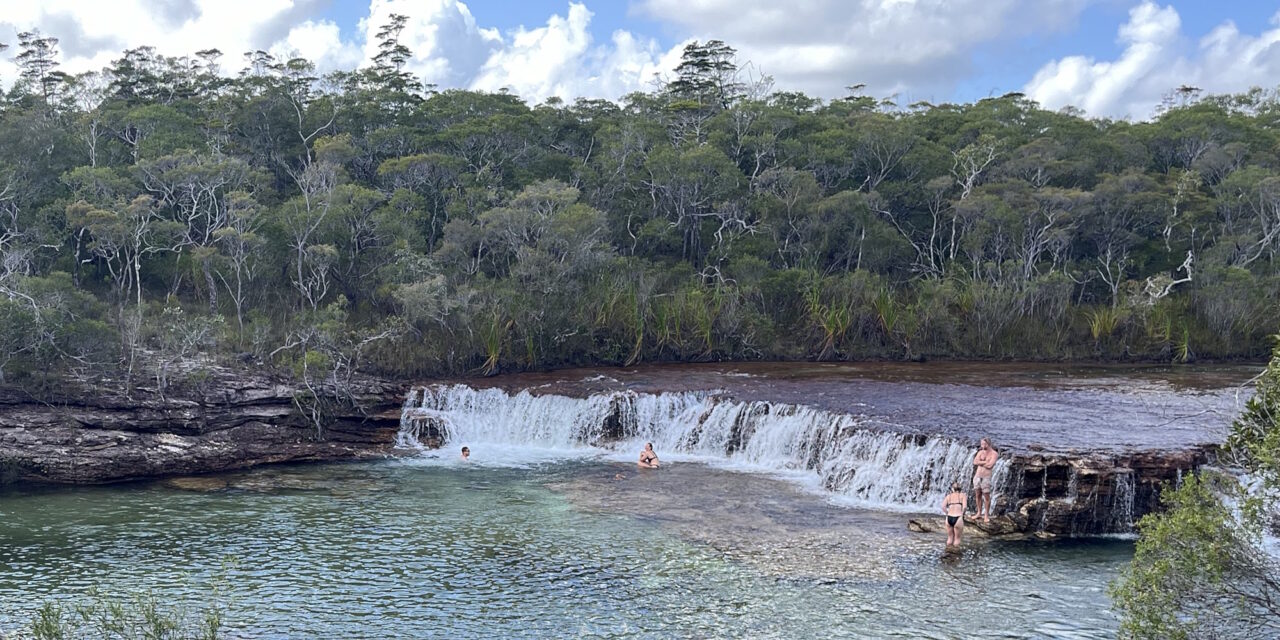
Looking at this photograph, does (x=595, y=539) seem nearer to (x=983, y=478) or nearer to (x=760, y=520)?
(x=760, y=520)

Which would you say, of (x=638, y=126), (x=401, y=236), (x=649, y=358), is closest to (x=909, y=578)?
(x=649, y=358)

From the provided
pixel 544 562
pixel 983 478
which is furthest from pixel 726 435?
pixel 544 562

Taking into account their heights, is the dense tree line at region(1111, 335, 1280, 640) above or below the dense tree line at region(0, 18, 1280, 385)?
below

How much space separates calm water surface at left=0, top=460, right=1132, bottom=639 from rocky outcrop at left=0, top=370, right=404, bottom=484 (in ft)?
3.90

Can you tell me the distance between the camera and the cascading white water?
19766 millimetres

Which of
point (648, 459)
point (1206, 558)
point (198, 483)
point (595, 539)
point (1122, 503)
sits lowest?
point (198, 483)

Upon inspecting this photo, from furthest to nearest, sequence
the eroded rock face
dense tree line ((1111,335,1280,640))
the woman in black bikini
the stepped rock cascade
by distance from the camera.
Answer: the stepped rock cascade < the eroded rock face < the woman in black bikini < dense tree line ((1111,335,1280,640))

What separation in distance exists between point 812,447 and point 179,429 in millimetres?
14306

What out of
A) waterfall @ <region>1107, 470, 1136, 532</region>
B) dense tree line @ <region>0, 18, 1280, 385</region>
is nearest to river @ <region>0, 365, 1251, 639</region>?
waterfall @ <region>1107, 470, 1136, 532</region>

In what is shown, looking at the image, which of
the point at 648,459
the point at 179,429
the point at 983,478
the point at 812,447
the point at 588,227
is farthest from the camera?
the point at 588,227

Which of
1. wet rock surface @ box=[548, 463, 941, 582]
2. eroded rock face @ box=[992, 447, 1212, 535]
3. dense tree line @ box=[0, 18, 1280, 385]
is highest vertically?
dense tree line @ box=[0, 18, 1280, 385]

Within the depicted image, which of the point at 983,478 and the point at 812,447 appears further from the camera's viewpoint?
the point at 812,447

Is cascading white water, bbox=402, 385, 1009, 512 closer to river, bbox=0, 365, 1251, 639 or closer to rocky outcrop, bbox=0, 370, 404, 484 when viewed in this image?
river, bbox=0, 365, 1251, 639

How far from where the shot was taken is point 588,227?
3325cm
